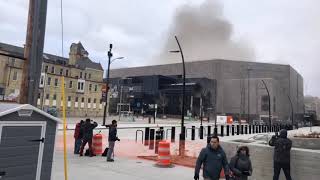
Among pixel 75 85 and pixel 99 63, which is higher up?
pixel 99 63

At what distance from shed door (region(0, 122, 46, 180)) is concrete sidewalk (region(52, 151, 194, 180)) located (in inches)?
109

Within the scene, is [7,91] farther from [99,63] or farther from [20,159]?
[20,159]

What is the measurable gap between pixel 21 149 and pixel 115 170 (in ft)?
16.0

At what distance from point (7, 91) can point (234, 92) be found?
78.1 metres

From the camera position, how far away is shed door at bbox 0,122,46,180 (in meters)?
5.87

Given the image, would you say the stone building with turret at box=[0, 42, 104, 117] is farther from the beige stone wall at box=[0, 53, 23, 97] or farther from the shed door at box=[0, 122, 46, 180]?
the shed door at box=[0, 122, 46, 180]

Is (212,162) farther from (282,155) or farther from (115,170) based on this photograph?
(115,170)

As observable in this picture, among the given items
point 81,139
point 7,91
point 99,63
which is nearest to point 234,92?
point 99,63

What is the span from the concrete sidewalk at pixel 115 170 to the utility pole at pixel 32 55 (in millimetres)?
2563

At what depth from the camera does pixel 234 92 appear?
116000 mm

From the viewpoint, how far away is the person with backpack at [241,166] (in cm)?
655

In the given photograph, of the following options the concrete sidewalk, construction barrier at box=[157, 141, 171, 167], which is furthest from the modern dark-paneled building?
construction barrier at box=[157, 141, 171, 167]

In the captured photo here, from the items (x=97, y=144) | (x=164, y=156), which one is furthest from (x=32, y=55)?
(x=97, y=144)

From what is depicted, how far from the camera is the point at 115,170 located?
10664mm
